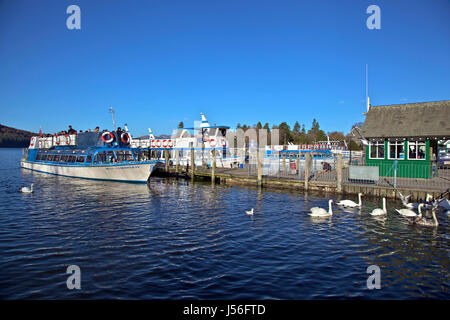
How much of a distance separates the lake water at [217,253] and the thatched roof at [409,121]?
7501 mm

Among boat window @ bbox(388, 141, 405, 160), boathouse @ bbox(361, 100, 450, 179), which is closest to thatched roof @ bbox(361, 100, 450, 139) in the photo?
boathouse @ bbox(361, 100, 450, 179)

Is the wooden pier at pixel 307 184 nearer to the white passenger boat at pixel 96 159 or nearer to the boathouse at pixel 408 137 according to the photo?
the boathouse at pixel 408 137

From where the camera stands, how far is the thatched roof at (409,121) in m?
21.8

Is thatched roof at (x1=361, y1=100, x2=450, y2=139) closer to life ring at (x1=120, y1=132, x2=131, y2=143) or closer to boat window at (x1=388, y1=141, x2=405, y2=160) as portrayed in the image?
boat window at (x1=388, y1=141, x2=405, y2=160)

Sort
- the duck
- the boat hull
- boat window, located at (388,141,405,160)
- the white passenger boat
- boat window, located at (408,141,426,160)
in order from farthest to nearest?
the white passenger boat, the boat hull, boat window, located at (388,141,405,160), boat window, located at (408,141,426,160), the duck

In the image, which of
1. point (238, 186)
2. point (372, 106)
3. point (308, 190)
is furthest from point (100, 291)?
point (372, 106)

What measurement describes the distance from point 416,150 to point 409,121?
249 centimetres

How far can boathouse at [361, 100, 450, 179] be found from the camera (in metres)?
21.9

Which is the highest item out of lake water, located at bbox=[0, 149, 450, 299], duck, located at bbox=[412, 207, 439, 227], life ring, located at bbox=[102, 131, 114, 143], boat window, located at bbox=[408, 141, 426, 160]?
life ring, located at bbox=[102, 131, 114, 143]

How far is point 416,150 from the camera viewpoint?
22344 millimetres

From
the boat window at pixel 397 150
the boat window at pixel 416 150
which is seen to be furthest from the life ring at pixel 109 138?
the boat window at pixel 416 150

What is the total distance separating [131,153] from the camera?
34.5 metres

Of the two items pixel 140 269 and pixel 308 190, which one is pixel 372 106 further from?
pixel 140 269

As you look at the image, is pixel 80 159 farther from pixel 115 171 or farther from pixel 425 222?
pixel 425 222
